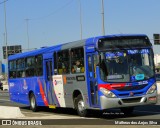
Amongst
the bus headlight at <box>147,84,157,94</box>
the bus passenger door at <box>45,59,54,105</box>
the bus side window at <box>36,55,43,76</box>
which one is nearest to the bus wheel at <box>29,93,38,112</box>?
the bus side window at <box>36,55,43,76</box>

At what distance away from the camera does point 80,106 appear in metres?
16.9

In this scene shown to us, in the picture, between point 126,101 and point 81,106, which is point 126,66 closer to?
point 126,101

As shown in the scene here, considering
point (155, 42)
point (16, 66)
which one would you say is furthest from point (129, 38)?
point (155, 42)

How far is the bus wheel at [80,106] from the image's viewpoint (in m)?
16.7

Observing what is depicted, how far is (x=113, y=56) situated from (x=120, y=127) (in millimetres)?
3686

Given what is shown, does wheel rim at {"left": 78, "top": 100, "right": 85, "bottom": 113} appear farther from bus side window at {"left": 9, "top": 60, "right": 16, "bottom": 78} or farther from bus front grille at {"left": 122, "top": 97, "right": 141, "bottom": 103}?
bus side window at {"left": 9, "top": 60, "right": 16, "bottom": 78}

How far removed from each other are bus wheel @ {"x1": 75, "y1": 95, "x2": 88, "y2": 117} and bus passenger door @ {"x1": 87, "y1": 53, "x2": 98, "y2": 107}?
74cm

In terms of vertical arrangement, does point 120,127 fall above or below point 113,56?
below

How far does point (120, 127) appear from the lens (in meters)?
12.4

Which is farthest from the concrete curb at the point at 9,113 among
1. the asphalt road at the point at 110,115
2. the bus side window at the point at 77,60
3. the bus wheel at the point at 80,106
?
the bus side window at the point at 77,60

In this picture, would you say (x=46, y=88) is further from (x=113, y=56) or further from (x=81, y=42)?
(x=113, y=56)

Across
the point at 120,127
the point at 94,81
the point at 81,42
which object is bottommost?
the point at 120,127

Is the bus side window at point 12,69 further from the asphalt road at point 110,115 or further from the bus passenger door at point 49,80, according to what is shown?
the bus passenger door at point 49,80

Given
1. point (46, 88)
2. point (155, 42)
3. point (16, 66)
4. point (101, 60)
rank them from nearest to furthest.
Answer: point (101, 60) < point (46, 88) < point (16, 66) < point (155, 42)
